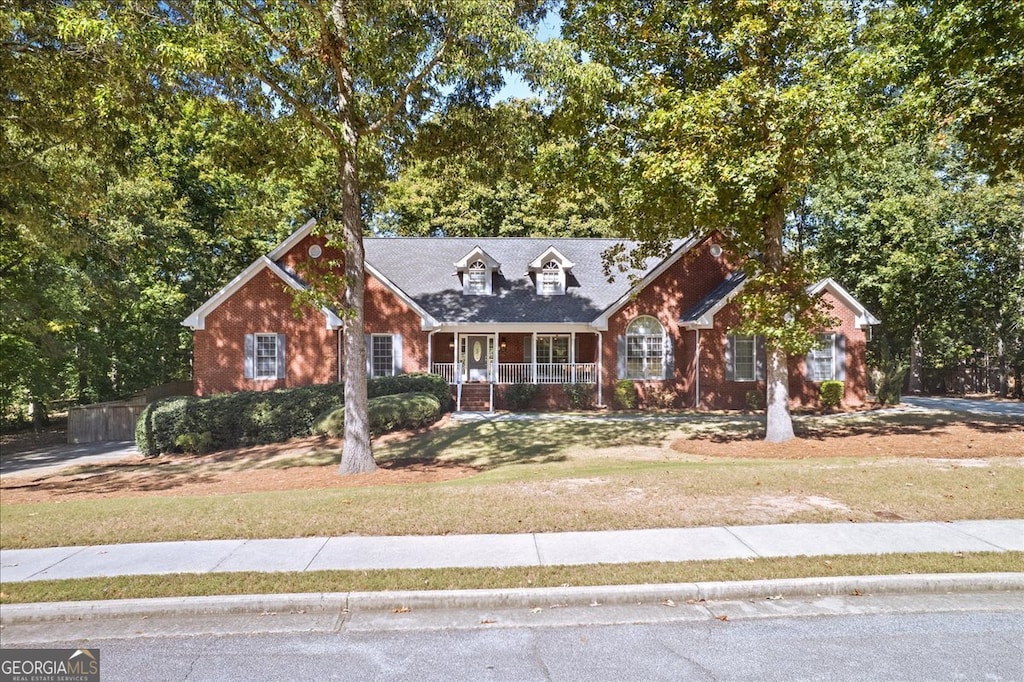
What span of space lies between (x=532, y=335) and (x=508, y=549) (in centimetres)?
1770

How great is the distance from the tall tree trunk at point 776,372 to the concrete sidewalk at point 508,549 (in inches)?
299

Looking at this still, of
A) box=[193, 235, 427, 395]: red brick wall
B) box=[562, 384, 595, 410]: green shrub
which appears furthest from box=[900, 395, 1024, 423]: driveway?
box=[193, 235, 427, 395]: red brick wall

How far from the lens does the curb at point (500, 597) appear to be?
5.02 metres

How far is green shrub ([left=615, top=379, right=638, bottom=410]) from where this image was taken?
2247 cm

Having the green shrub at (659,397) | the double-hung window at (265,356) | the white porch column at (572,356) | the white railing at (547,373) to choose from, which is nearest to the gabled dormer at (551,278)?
the white porch column at (572,356)

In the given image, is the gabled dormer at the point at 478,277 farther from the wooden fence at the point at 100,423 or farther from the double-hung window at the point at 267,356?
the wooden fence at the point at 100,423

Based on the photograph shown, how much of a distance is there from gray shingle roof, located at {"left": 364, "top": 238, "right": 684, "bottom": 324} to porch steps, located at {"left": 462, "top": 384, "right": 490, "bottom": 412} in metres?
2.58

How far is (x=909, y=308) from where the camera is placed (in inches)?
1126

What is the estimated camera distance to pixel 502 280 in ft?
84.8

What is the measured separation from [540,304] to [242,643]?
2033 cm

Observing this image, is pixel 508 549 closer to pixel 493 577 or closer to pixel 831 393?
pixel 493 577

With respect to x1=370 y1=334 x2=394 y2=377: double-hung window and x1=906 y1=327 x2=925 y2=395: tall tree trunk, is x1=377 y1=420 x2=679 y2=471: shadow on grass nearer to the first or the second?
x1=370 y1=334 x2=394 y2=377: double-hung window

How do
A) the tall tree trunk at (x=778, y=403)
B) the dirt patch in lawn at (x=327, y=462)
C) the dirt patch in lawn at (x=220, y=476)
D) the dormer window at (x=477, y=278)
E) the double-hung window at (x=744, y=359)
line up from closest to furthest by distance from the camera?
the dirt patch in lawn at (x=220, y=476), the dirt patch in lawn at (x=327, y=462), the tall tree trunk at (x=778, y=403), the double-hung window at (x=744, y=359), the dormer window at (x=477, y=278)

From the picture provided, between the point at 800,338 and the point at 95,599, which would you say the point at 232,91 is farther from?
the point at 800,338
